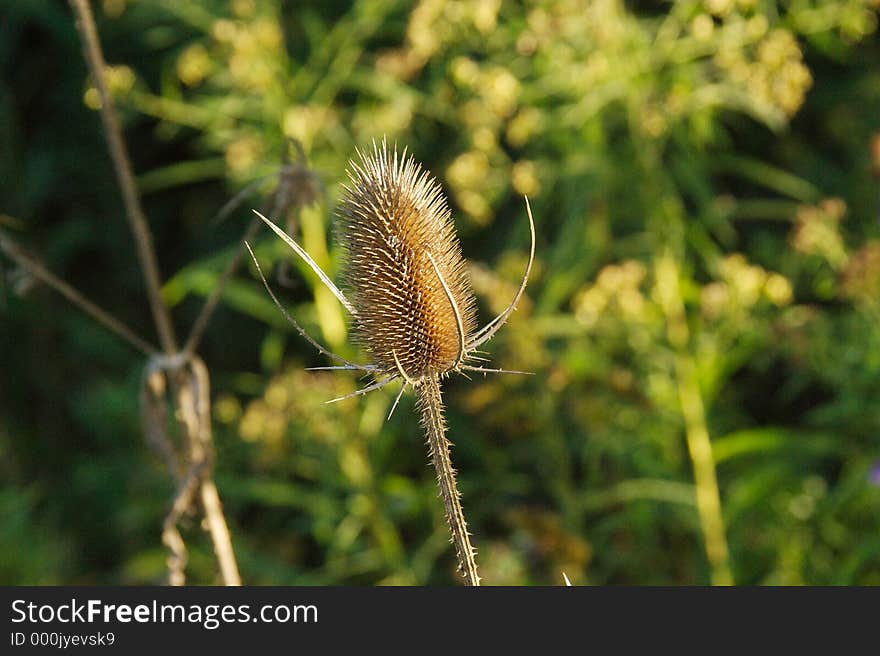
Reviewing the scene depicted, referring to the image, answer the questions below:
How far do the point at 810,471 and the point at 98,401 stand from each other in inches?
96.8

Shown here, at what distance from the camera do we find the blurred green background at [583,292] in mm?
2732

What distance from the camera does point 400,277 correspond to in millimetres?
1188

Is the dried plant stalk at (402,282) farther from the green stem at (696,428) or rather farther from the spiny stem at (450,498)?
the green stem at (696,428)

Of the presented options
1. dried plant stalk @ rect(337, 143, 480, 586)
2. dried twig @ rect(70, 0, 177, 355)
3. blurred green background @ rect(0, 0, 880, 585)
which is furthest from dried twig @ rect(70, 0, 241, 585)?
blurred green background @ rect(0, 0, 880, 585)

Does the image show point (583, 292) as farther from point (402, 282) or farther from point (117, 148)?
point (402, 282)

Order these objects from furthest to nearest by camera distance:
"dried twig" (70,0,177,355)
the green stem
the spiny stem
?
the green stem, "dried twig" (70,0,177,355), the spiny stem

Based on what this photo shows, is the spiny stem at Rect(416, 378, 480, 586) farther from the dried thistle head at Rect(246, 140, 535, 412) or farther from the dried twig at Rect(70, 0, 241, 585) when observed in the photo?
the dried twig at Rect(70, 0, 241, 585)

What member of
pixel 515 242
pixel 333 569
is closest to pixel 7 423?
pixel 333 569

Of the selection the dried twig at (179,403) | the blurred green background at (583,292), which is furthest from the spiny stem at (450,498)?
the blurred green background at (583,292)

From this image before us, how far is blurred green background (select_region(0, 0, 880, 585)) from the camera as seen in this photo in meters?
2.73

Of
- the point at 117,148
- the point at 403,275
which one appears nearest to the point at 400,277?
the point at 403,275

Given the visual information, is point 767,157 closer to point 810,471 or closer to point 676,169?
point 676,169

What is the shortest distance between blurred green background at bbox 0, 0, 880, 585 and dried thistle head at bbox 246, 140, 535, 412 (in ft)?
4.32

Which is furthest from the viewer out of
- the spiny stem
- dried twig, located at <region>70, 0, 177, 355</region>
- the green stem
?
the green stem
